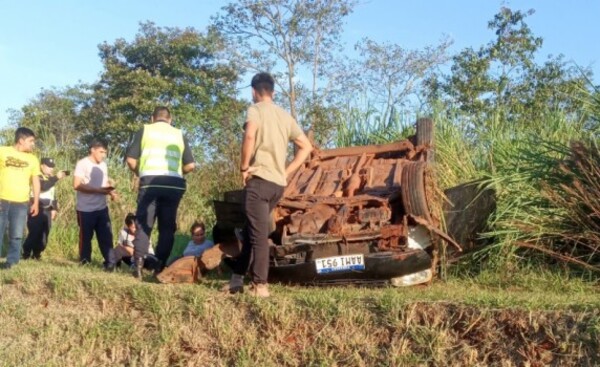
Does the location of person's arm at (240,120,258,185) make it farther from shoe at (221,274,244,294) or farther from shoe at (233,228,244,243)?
shoe at (221,274,244,294)

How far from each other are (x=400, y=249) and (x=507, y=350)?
1928 mm

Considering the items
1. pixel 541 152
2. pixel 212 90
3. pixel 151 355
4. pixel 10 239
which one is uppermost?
pixel 212 90

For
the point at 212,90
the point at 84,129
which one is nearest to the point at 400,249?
the point at 212,90

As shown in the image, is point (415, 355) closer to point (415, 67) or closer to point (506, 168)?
point (506, 168)

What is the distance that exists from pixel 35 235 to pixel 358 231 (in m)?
5.64

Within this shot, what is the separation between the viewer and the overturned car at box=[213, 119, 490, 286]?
638 cm

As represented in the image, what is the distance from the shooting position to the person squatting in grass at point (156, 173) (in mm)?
7332

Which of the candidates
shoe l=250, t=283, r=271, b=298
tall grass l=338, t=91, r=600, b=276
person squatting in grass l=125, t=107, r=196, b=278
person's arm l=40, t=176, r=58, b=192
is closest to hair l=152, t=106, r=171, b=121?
person squatting in grass l=125, t=107, r=196, b=278

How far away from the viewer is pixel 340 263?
635cm

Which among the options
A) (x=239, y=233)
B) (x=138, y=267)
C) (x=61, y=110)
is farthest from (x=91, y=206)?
(x=61, y=110)

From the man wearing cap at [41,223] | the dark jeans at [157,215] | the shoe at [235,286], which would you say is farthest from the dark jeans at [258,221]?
the man wearing cap at [41,223]

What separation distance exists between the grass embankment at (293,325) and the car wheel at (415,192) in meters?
0.70

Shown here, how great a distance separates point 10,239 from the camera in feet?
26.4

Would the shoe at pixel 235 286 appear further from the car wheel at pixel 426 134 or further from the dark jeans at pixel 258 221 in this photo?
the car wheel at pixel 426 134
